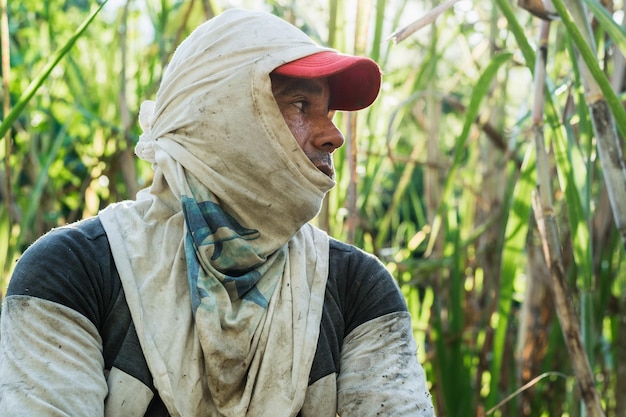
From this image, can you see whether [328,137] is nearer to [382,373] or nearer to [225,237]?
[225,237]

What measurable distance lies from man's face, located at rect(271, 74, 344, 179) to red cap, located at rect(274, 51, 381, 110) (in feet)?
0.10

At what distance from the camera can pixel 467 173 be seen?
2.76m

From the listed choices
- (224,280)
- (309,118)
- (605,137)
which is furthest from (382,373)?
(605,137)

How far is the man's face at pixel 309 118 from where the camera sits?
1404 millimetres

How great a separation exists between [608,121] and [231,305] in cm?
74

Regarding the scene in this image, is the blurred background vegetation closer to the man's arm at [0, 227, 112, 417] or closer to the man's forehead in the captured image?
the man's forehead

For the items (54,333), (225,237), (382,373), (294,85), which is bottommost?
(382,373)

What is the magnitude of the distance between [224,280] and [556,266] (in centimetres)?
66

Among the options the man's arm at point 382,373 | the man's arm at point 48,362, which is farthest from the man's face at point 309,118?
the man's arm at point 48,362

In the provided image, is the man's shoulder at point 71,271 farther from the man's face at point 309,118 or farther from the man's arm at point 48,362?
the man's face at point 309,118

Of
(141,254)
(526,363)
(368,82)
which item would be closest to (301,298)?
(141,254)

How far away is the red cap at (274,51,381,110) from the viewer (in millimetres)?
1368

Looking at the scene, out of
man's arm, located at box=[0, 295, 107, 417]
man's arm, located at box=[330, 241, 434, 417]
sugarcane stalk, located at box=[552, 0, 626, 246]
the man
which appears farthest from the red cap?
man's arm, located at box=[0, 295, 107, 417]

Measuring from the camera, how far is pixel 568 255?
7.30 feet
